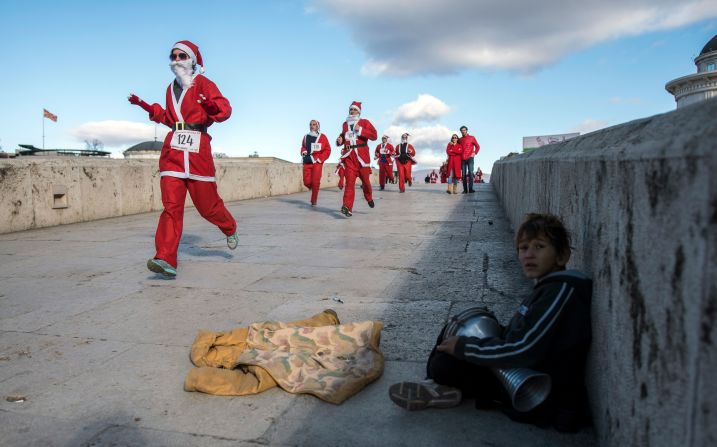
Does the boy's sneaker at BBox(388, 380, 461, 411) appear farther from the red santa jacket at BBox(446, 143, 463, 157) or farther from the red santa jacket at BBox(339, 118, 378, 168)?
the red santa jacket at BBox(446, 143, 463, 157)

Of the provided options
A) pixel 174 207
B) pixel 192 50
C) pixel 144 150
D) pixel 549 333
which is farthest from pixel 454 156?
pixel 144 150

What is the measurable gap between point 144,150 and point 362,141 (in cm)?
4551

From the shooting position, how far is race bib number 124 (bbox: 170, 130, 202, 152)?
462cm

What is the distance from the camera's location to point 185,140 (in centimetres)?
464

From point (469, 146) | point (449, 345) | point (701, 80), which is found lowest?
point (449, 345)

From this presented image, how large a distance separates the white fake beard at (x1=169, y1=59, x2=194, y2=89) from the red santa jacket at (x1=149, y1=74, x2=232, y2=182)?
0.05m

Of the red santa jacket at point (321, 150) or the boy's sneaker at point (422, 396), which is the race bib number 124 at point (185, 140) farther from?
the red santa jacket at point (321, 150)

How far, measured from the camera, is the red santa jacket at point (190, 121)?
4645 millimetres

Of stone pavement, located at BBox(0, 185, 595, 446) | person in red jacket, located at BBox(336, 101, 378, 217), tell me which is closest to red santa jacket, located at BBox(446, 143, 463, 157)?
person in red jacket, located at BBox(336, 101, 378, 217)

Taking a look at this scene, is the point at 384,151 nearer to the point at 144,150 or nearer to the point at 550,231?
the point at 550,231

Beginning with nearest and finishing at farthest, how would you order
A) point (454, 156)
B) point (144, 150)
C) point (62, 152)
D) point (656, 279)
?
1. point (656, 279)
2. point (454, 156)
3. point (62, 152)
4. point (144, 150)

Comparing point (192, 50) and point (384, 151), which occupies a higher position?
Result: point (384, 151)

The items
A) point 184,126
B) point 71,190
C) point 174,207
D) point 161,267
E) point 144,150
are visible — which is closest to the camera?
point 161,267

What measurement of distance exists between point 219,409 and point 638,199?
1.74 metres
